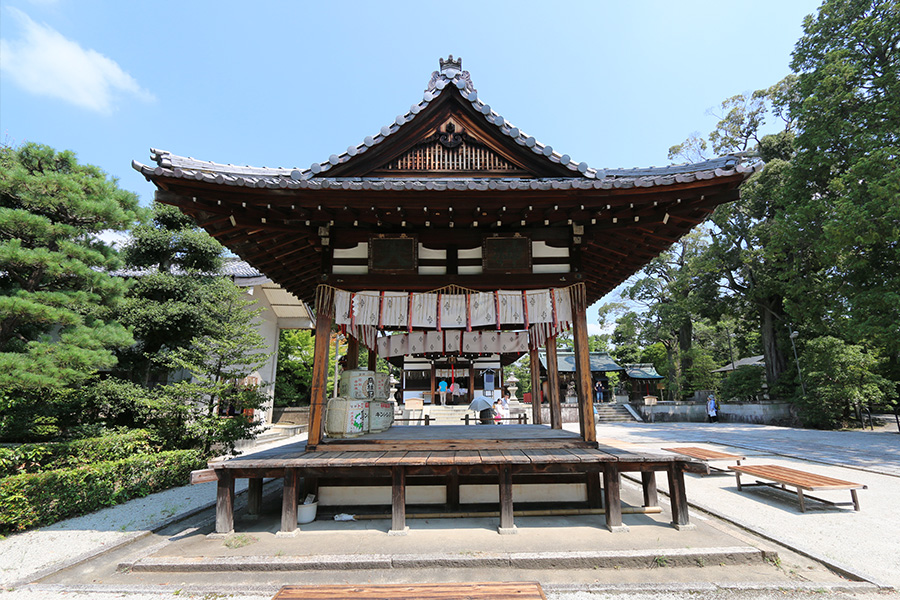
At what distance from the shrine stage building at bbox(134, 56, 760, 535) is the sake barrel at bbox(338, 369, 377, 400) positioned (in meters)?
0.94

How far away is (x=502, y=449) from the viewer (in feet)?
22.6

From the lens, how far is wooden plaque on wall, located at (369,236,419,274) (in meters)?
7.43

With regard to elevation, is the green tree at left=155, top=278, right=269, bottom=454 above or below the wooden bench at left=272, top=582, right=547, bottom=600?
above

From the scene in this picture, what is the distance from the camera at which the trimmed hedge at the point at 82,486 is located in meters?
6.68

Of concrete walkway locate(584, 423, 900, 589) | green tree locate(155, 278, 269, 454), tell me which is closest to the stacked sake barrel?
green tree locate(155, 278, 269, 454)

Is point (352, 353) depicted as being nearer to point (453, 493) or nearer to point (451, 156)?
point (453, 493)

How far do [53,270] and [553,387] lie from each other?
12503mm

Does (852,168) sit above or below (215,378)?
above

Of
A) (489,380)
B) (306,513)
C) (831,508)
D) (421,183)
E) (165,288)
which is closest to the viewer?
(421,183)

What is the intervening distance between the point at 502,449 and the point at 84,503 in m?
8.27

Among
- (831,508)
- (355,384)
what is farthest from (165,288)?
(831,508)

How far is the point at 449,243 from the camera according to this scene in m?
7.64

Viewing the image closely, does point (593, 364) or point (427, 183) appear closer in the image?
point (427, 183)

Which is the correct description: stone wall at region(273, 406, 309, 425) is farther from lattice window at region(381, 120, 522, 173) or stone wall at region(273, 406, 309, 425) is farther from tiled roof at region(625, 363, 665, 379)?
tiled roof at region(625, 363, 665, 379)
